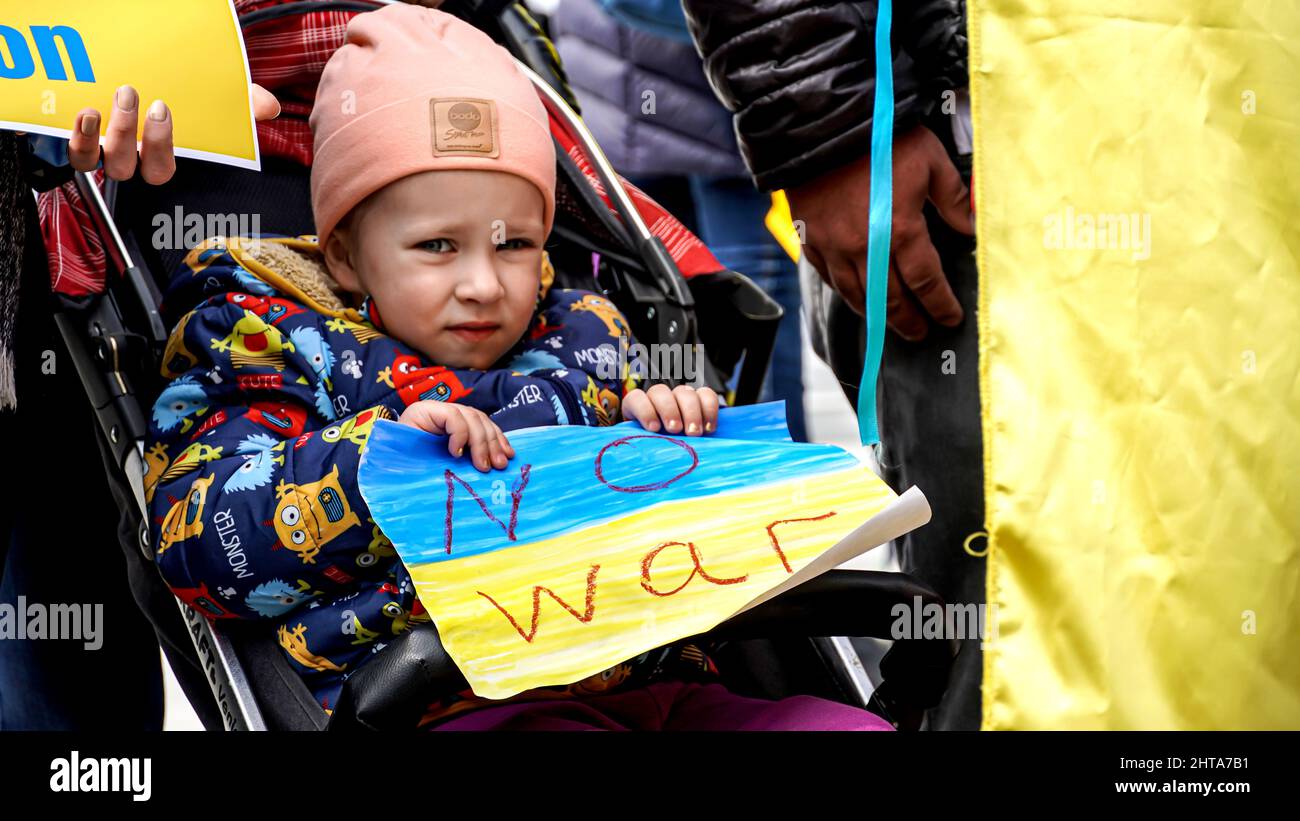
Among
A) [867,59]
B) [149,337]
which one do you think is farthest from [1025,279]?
[149,337]

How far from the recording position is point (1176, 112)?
54.1 inches

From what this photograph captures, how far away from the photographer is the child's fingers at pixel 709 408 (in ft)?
4.74

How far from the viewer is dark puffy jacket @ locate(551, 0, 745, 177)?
84.5 inches

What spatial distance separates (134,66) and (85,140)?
0.34ft

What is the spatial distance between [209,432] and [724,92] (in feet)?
2.33

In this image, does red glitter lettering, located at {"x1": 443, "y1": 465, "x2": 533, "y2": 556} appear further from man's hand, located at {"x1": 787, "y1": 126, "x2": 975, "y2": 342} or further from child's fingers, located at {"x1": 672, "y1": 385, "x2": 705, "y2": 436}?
man's hand, located at {"x1": 787, "y1": 126, "x2": 975, "y2": 342}

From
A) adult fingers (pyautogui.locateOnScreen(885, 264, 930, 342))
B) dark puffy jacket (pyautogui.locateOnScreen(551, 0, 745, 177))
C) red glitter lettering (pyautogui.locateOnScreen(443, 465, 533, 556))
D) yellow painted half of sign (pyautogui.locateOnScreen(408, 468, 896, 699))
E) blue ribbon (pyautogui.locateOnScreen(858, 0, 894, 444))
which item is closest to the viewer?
yellow painted half of sign (pyautogui.locateOnScreen(408, 468, 896, 699))

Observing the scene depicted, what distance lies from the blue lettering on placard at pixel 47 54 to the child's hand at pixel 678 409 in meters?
0.65

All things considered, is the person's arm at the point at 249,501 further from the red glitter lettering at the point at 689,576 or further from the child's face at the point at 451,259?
the red glitter lettering at the point at 689,576

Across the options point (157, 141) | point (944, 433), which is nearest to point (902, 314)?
point (944, 433)

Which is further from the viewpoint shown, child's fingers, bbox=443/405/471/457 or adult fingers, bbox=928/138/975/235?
adult fingers, bbox=928/138/975/235

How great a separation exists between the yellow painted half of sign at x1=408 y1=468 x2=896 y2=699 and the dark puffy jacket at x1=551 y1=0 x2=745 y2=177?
993 millimetres

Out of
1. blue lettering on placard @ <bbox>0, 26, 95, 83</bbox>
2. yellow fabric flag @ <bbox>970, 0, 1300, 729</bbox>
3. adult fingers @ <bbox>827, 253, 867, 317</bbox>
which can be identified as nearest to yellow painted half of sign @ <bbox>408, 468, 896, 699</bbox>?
yellow fabric flag @ <bbox>970, 0, 1300, 729</bbox>
